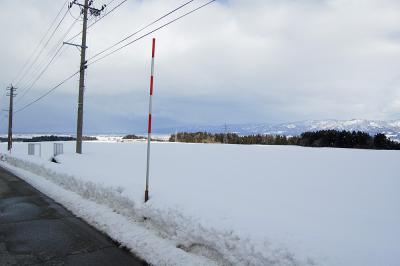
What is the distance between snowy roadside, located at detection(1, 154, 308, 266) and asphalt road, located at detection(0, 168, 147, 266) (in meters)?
0.28

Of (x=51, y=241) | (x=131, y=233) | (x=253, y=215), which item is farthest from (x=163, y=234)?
(x=51, y=241)

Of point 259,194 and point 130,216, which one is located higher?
point 259,194

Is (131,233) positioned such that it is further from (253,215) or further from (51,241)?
(253,215)

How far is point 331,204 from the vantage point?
264 inches

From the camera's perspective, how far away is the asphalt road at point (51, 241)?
5.33 meters

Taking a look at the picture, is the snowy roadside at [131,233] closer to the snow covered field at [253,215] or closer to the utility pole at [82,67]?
the snow covered field at [253,215]

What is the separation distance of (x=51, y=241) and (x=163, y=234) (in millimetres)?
2047

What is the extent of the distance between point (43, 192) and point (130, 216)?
600 centimetres

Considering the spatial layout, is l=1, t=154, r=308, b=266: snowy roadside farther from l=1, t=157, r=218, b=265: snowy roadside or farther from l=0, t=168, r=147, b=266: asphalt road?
l=0, t=168, r=147, b=266: asphalt road

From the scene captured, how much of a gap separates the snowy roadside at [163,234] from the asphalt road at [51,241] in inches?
11.1

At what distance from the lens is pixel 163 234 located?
6.34 metres

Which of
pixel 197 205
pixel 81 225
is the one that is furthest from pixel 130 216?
pixel 197 205

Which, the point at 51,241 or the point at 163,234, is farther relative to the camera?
the point at 163,234

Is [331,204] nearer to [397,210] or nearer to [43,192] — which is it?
[397,210]
